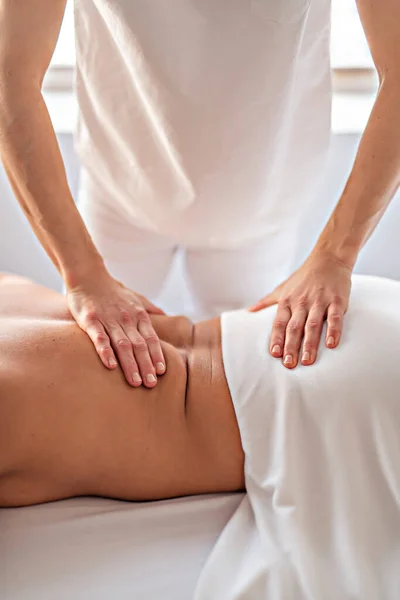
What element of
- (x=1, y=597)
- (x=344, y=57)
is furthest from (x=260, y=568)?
(x=344, y=57)

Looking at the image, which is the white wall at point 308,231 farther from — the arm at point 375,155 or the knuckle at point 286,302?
the knuckle at point 286,302

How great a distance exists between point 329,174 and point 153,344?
4.19 feet

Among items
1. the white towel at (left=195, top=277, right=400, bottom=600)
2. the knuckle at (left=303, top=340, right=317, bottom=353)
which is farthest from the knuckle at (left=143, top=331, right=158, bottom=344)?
the knuckle at (left=303, top=340, right=317, bottom=353)

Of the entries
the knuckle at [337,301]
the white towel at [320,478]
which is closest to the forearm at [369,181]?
the knuckle at [337,301]

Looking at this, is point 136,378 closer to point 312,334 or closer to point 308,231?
point 312,334

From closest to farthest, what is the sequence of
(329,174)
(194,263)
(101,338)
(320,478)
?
(320,478), (101,338), (194,263), (329,174)

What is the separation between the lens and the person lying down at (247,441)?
1.11 m

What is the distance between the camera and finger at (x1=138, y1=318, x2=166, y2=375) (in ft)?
4.16

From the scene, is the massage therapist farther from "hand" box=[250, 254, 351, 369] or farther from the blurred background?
the blurred background

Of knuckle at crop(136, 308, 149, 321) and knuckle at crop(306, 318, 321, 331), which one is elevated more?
knuckle at crop(306, 318, 321, 331)

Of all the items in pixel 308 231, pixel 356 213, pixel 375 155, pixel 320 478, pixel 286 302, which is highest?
pixel 375 155

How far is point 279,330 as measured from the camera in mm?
1302

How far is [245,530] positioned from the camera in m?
1.18

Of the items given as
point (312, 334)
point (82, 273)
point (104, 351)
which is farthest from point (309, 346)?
point (82, 273)
